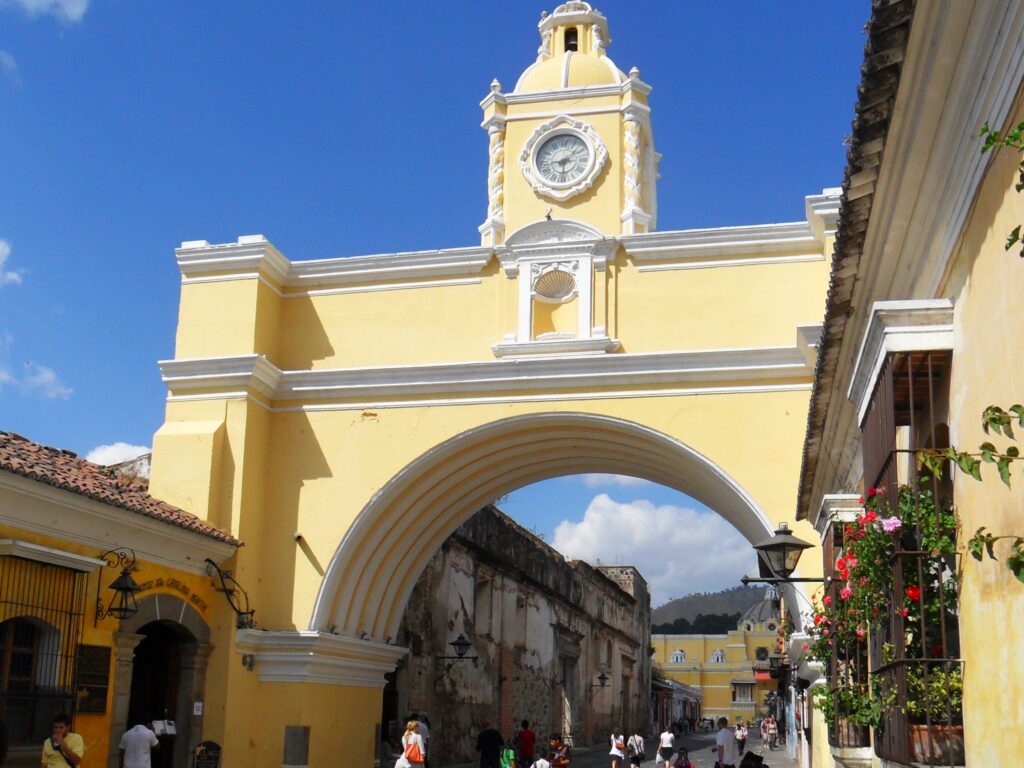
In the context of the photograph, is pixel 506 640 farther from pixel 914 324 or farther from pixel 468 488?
pixel 914 324

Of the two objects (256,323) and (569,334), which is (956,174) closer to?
(569,334)

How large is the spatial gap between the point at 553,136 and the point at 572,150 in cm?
34

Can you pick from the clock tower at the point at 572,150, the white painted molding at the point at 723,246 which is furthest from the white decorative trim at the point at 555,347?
the clock tower at the point at 572,150

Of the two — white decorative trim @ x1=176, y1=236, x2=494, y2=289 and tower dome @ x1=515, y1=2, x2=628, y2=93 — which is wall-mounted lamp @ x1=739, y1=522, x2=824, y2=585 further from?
tower dome @ x1=515, y1=2, x2=628, y2=93

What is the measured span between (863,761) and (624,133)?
10467mm

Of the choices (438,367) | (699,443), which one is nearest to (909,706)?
(699,443)

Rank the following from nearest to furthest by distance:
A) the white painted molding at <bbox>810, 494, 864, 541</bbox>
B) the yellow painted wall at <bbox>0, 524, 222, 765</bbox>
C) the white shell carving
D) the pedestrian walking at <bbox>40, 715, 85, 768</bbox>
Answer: the white painted molding at <bbox>810, 494, 864, 541</bbox> < the pedestrian walking at <bbox>40, 715, 85, 768</bbox> < the yellow painted wall at <bbox>0, 524, 222, 765</bbox> < the white shell carving

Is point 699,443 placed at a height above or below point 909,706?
above

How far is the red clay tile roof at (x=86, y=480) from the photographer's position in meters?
11.5

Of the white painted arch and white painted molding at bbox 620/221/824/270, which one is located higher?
white painted molding at bbox 620/221/824/270

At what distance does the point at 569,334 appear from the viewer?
15.7 metres

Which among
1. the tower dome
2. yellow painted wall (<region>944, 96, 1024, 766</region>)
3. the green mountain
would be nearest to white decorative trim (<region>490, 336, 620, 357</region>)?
the tower dome

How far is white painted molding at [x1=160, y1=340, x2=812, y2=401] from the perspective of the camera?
589 inches

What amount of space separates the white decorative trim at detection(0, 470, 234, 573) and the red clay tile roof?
0.21ft
